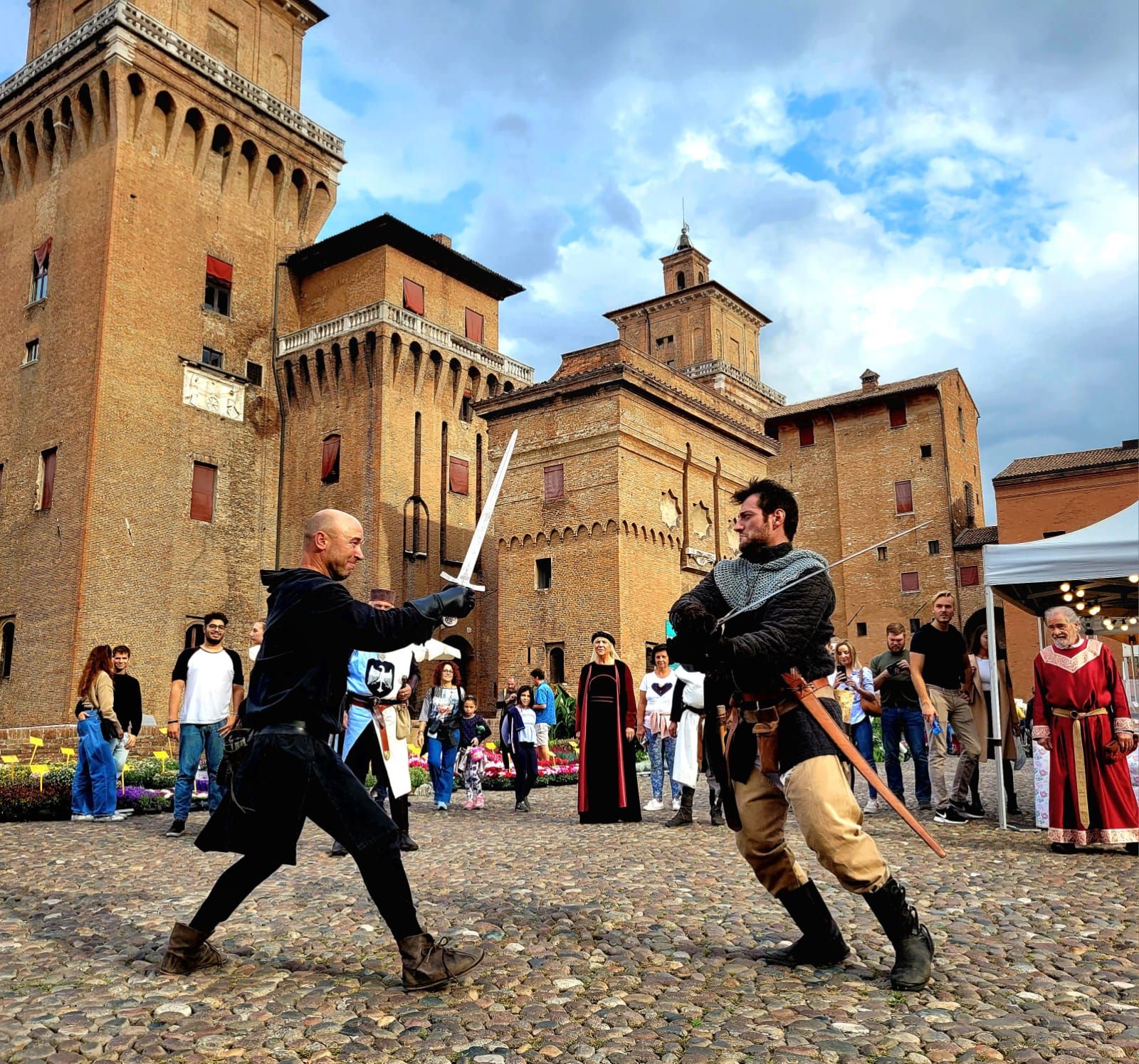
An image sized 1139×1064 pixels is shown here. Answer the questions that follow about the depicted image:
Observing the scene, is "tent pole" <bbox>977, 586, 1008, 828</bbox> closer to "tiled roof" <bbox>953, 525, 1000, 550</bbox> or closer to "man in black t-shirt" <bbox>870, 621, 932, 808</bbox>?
"man in black t-shirt" <bbox>870, 621, 932, 808</bbox>

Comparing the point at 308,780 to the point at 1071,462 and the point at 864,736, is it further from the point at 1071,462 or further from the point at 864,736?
the point at 1071,462

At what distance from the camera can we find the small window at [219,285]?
106ft

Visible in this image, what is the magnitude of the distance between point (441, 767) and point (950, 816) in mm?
5631

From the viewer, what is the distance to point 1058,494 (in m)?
38.4

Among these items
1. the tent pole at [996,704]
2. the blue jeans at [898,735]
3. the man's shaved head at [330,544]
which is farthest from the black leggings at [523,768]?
the man's shaved head at [330,544]

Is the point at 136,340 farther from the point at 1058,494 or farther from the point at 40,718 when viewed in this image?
the point at 1058,494

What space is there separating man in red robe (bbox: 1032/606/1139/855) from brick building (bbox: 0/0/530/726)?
25381 mm

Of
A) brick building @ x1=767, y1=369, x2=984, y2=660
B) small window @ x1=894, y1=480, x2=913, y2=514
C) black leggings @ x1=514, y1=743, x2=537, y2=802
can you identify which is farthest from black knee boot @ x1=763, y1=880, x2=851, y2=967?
small window @ x1=894, y1=480, x2=913, y2=514

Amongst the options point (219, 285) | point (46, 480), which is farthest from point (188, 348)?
point (46, 480)

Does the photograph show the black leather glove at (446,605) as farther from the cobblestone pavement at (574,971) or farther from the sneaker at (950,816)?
the sneaker at (950,816)

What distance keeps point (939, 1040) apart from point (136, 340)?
101ft

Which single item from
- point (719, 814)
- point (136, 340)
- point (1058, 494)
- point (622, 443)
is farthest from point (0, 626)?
point (1058, 494)

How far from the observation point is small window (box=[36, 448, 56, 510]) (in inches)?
1144

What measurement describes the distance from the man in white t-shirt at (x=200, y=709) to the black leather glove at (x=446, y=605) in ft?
18.9
